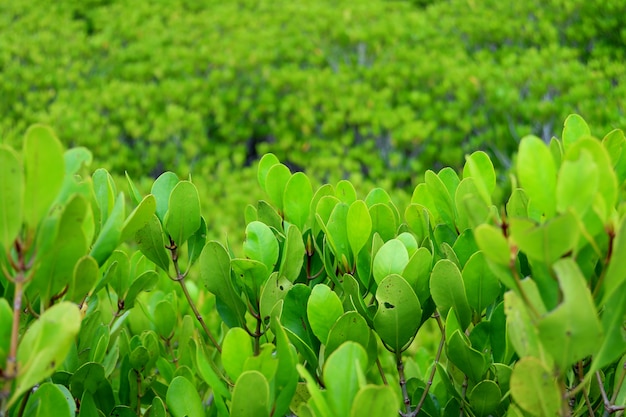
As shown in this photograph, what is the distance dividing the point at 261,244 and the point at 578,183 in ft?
2.09

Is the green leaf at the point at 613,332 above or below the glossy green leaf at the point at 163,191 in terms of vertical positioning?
above

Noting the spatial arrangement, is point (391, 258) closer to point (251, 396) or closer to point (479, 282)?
point (479, 282)

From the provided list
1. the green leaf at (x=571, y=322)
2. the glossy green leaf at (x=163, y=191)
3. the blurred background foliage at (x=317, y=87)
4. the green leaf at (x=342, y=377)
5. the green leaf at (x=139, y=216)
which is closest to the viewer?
the green leaf at (x=571, y=322)

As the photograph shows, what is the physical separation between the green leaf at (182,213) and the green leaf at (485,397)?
61 centimetres

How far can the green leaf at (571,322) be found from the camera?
76 cm

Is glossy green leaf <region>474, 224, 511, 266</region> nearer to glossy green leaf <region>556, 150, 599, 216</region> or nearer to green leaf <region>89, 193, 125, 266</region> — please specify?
glossy green leaf <region>556, 150, 599, 216</region>

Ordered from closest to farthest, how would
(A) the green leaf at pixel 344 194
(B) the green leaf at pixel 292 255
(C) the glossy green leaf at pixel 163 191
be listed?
(B) the green leaf at pixel 292 255 → (C) the glossy green leaf at pixel 163 191 → (A) the green leaf at pixel 344 194

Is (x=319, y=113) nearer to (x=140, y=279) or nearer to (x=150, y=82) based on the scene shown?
(x=150, y=82)

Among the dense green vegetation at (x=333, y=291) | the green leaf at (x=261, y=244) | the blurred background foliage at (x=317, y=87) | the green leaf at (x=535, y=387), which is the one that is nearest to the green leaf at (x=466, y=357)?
the dense green vegetation at (x=333, y=291)

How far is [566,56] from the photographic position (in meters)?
5.26

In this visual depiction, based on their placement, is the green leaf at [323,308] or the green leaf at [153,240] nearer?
the green leaf at [323,308]

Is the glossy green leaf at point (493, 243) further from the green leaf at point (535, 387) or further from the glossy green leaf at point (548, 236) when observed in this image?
the green leaf at point (535, 387)

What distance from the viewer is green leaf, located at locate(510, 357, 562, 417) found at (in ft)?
2.72

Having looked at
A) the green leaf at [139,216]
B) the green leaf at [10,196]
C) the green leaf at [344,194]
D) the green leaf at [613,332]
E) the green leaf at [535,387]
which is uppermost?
the green leaf at [10,196]
